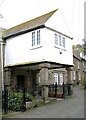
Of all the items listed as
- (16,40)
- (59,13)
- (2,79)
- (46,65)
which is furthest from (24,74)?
(59,13)

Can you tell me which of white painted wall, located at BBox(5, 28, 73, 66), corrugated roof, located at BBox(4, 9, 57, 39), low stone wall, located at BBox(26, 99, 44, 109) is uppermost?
corrugated roof, located at BBox(4, 9, 57, 39)

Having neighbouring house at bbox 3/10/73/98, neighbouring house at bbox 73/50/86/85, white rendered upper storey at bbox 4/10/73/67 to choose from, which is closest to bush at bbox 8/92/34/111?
neighbouring house at bbox 3/10/73/98

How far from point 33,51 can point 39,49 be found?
628 mm

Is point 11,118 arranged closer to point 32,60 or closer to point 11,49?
point 32,60

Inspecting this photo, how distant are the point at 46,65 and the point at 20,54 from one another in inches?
110

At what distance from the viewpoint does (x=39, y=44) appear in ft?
37.2

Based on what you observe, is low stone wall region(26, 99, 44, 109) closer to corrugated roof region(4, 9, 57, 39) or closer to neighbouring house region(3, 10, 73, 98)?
neighbouring house region(3, 10, 73, 98)

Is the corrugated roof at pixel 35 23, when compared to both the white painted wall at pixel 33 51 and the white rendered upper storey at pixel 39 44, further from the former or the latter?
the white painted wall at pixel 33 51

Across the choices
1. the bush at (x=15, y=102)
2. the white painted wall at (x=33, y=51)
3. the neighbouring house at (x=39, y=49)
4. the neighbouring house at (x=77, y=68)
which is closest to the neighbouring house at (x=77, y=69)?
the neighbouring house at (x=77, y=68)

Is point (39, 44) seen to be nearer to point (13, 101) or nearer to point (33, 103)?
point (33, 103)

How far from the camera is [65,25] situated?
13.6 metres

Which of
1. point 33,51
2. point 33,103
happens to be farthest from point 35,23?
point 33,103

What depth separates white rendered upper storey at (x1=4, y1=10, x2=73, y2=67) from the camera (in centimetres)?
1119

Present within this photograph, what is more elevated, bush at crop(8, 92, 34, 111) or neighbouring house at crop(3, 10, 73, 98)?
neighbouring house at crop(3, 10, 73, 98)
